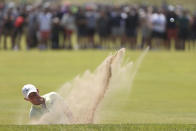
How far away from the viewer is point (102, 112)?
17.2 meters

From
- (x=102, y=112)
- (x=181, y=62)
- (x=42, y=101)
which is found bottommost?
(x=181, y=62)

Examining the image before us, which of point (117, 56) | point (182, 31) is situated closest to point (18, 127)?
point (117, 56)

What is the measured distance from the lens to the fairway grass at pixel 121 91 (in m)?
16.7

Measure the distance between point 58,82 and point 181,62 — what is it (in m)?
9.95

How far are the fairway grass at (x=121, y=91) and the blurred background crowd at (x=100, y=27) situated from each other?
1858 mm

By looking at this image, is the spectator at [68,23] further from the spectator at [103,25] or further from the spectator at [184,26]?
the spectator at [184,26]

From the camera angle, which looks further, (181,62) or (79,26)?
(79,26)

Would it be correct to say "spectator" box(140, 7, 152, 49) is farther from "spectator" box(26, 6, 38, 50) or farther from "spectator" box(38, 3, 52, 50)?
"spectator" box(26, 6, 38, 50)

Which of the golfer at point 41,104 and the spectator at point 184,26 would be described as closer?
the golfer at point 41,104

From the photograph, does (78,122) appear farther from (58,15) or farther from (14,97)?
(58,15)

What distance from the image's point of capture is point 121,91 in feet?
54.1

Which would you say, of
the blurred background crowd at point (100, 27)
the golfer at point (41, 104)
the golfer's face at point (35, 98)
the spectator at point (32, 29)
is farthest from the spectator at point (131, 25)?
the golfer's face at point (35, 98)

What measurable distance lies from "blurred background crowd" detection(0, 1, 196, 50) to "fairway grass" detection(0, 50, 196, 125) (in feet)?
6.10

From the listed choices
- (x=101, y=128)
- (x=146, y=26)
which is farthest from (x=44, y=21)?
(x=101, y=128)
